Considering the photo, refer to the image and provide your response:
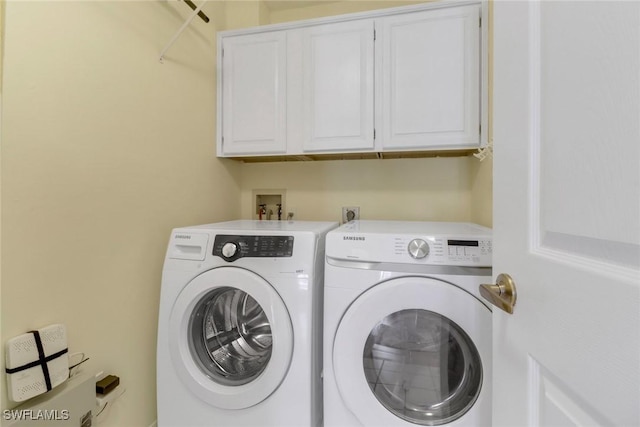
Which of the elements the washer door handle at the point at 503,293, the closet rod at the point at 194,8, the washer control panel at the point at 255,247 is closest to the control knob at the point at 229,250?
the washer control panel at the point at 255,247

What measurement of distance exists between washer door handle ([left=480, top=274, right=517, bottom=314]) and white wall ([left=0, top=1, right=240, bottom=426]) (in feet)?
4.15

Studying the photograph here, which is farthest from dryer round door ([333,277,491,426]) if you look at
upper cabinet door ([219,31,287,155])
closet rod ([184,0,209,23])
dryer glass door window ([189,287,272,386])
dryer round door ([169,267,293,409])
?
closet rod ([184,0,209,23])

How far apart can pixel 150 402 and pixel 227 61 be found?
1867 mm

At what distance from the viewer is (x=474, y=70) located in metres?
1.38

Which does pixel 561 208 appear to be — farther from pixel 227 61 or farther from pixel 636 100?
pixel 227 61

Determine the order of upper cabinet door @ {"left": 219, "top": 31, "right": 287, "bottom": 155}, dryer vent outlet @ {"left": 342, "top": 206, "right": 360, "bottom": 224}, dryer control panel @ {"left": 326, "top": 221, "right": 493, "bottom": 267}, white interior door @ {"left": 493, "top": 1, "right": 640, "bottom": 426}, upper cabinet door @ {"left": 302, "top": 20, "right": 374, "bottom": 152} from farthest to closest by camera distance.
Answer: dryer vent outlet @ {"left": 342, "top": 206, "right": 360, "bottom": 224}, upper cabinet door @ {"left": 219, "top": 31, "right": 287, "bottom": 155}, upper cabinet door @ {"left": 302, "top": 20, "right": 374, "bottom": 152}, dryer control panel @ {"left": 326, "top": 221, "right": 493, "bottom": 267}, white interior door @ {"left": 493, "top": 1, "right": 640, "bottom": 426}

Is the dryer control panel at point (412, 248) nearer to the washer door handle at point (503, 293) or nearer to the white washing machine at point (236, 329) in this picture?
the white washing machine at point (236, 329)

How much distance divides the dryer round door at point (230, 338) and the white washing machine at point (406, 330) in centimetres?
20

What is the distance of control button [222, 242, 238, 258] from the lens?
43.3 inches

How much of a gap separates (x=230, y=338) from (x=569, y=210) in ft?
4.17

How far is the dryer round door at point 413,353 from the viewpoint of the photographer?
0.88m

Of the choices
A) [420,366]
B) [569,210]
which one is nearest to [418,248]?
[420,366]

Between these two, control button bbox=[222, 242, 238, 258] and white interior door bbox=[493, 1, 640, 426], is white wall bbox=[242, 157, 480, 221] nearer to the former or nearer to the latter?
control button bbox=[222, 242, 238, 258]

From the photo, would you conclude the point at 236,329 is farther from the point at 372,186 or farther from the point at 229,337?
the point at 372,186
